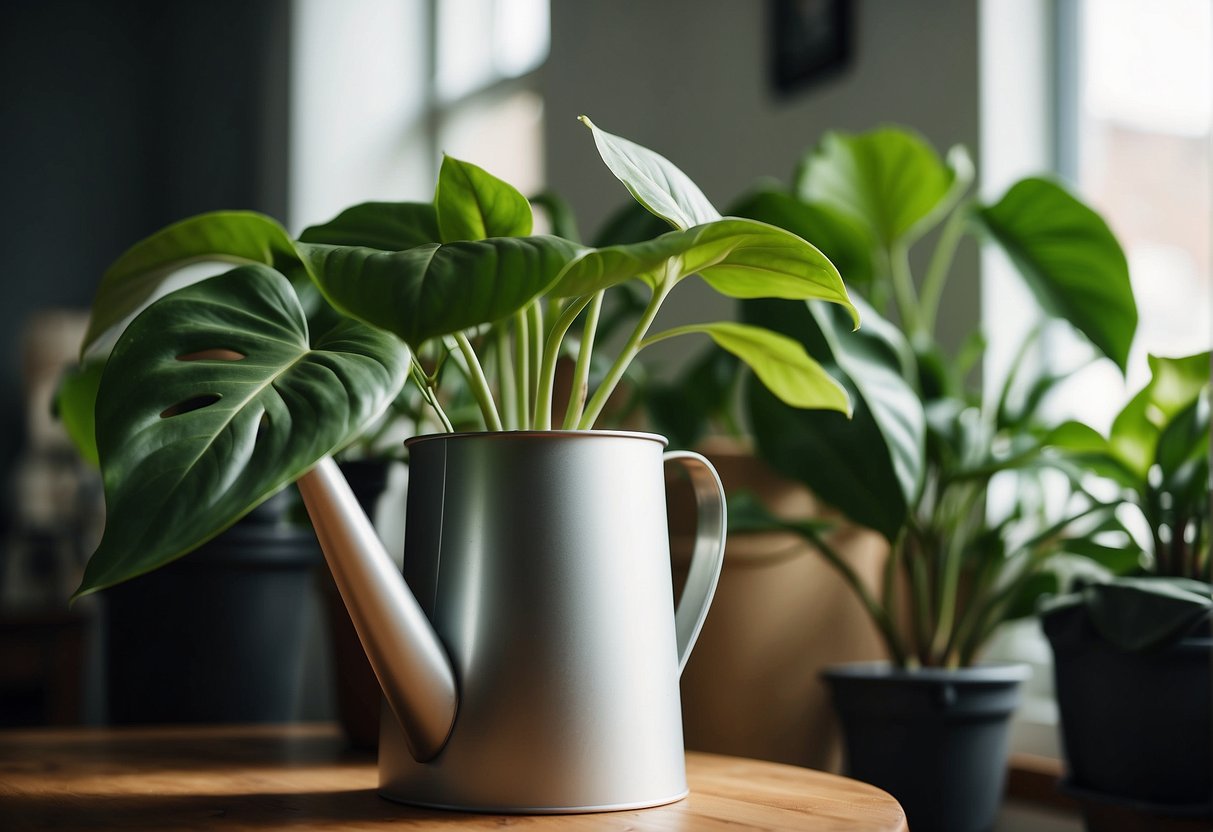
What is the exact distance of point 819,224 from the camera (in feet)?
3.14

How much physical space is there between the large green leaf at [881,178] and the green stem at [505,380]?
393mm

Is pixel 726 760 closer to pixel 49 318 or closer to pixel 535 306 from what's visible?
pixel 535 306

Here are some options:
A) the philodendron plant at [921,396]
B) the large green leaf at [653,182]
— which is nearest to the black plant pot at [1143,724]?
the philodendron plant at [921,396]

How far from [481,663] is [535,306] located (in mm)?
217

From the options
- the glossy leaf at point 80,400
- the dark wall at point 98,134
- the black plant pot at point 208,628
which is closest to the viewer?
the glossy leaf at point 80,400

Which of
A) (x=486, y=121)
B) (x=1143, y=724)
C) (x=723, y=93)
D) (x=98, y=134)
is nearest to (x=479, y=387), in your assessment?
A: (x=1143, y=724)

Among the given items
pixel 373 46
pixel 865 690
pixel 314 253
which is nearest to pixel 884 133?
pixel 865 690

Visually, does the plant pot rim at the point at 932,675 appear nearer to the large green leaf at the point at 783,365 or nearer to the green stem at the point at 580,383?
the large green leaf at the point at 783,365

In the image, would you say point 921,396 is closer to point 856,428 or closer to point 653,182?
point 856,428

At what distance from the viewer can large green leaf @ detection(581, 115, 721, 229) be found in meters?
0.53

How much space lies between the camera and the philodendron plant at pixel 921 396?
824 mm

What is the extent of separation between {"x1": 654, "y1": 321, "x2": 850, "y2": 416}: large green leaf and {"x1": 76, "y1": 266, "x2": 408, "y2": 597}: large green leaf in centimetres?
23

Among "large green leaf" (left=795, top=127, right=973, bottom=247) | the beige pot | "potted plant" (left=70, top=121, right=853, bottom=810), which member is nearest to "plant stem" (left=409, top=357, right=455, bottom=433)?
"potted plant" (left=70, top=121, right=853, bottom=810)

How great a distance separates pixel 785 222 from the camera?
940 millimetres
